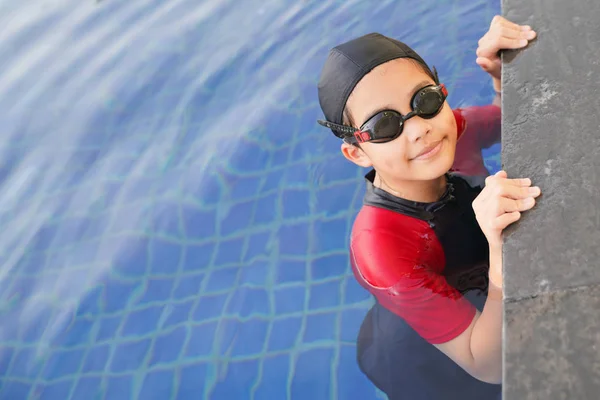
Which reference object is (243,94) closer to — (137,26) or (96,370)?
(137,26)

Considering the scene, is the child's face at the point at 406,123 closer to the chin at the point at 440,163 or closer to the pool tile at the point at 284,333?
the chin at the point at 440,163

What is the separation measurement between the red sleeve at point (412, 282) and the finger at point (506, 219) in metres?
0.65

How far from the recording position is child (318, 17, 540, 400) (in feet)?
→ 7.16

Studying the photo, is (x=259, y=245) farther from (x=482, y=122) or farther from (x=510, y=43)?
(x=510, y=43)

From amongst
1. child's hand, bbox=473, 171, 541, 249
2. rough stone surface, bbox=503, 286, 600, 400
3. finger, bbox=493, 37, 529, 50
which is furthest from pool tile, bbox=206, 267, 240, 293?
rough stone surface, bbox=503, 286, 600, 400

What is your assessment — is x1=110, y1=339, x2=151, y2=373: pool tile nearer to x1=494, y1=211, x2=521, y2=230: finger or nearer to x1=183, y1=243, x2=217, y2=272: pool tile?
x1=183, y1=243, x2=217, y2=272: pool tile

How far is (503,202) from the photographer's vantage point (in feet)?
5.35

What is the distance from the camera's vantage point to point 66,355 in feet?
A: 12.1

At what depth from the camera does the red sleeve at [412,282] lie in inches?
86.7

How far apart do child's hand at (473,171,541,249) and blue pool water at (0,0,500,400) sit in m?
1.76

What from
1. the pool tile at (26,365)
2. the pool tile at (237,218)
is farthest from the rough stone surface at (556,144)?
the pool tile at (26,365)

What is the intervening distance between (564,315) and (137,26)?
5.85 metres

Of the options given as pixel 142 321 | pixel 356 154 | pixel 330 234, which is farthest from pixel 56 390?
pixel 356 154

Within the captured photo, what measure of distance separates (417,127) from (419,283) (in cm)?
56
